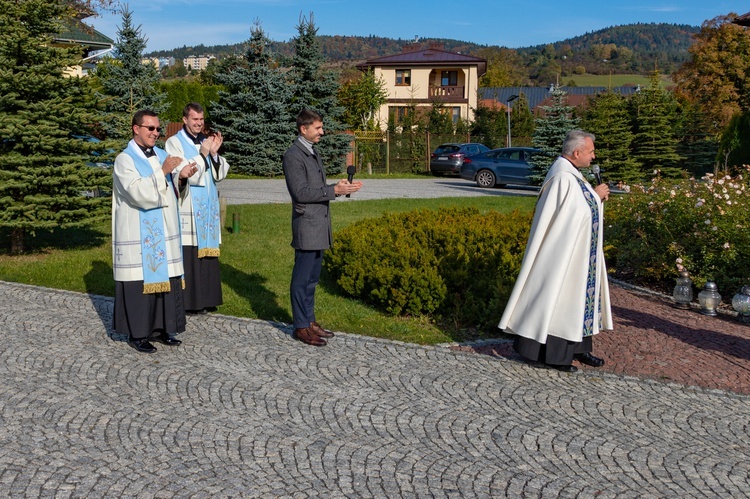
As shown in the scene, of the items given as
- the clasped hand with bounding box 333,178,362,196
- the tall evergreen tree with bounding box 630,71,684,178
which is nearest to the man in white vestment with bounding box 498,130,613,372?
the clasped hand with bounding box 333,178,362,196

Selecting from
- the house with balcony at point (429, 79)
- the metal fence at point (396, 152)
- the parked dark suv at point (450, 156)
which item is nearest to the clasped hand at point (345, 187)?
the parked dark suv at point (450, 156)

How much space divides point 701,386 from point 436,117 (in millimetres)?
33210

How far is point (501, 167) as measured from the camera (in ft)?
80.5

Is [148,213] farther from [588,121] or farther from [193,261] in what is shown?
[588,121]

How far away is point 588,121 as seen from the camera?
2119cm

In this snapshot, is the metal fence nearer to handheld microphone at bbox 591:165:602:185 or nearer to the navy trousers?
the navy trousers

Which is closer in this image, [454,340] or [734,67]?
[454,340]

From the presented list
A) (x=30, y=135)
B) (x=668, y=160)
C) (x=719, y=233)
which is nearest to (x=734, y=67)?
(x=668, y=160)

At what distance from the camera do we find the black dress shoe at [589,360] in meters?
6.26

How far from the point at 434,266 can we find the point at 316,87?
70.1 feet

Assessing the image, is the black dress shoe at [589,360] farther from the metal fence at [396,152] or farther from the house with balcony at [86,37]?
the metal fence at [396,152]

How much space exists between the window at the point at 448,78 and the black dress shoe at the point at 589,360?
48.0m

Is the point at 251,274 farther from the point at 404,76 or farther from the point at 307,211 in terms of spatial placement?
the point at 404,76

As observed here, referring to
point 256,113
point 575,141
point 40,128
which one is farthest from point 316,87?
point 575,141
